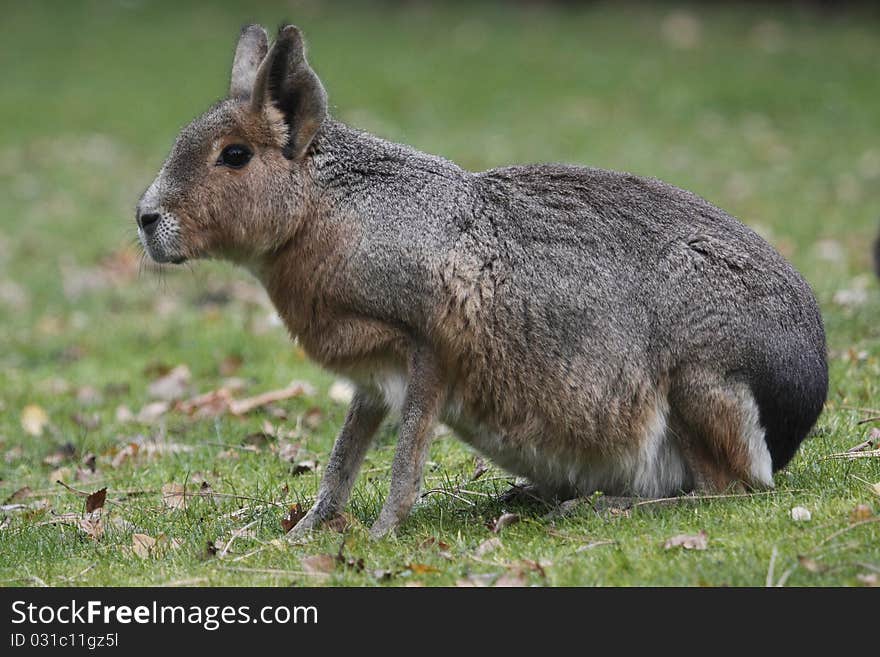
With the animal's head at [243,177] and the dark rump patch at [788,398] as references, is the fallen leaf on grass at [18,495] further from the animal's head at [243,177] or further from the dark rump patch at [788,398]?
the dark rump patch at [788,398]

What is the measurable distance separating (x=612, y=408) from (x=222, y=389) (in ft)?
10.7


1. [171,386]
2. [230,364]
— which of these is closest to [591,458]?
[171,386]

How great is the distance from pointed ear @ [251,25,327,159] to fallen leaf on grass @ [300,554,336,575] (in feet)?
5.06

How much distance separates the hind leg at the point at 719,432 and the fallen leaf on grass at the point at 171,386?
3665 millimetres

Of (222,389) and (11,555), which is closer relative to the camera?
(11,555)

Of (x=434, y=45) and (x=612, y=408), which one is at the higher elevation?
(x=434, y=45)

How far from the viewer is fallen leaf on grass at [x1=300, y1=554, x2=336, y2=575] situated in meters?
4.19

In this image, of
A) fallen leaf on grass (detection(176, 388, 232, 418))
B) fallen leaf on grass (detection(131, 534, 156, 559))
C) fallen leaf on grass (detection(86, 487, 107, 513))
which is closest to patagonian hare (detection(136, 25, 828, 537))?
fallen leaf on grass (detection(131, 534, 156, 559))

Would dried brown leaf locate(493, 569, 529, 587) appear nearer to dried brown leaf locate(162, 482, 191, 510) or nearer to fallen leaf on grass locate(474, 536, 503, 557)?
fallen leaf on grass locate(474, 536, 503, 557)

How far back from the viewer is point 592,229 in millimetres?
4832

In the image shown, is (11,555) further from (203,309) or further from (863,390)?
(203,309)

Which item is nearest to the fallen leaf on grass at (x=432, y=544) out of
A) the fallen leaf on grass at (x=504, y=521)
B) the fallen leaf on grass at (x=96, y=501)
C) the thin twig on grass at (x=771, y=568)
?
the fallen leaf on grass at (x=504, y=521)
